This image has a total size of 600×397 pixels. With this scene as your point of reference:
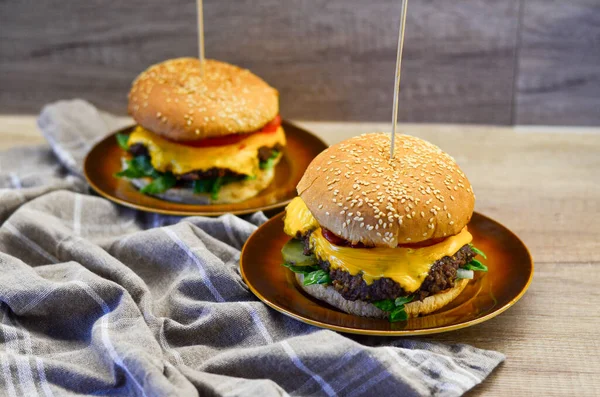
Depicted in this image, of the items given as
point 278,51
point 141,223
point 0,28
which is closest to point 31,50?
point 0,28

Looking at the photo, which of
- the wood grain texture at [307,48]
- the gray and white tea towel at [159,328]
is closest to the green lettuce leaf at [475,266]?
the gray and white tea towel at [159,328]

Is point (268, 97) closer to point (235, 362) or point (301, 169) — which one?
point (301, 169)

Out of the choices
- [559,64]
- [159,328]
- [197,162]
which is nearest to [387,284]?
[159,328]

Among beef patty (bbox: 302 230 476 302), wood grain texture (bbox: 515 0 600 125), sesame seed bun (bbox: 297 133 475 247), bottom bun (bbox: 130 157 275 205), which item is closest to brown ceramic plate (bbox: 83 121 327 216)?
bottom bun (bbox: 130 157 275 205)

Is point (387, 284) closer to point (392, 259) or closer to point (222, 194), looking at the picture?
point (392, 259)

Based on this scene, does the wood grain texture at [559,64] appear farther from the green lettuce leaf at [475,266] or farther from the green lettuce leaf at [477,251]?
the green lettuce leaf at [475,266]

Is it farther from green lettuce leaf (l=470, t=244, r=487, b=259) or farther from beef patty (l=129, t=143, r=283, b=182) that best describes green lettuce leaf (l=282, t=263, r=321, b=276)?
beef patty (l=129, t=143, r=283, b=182)
